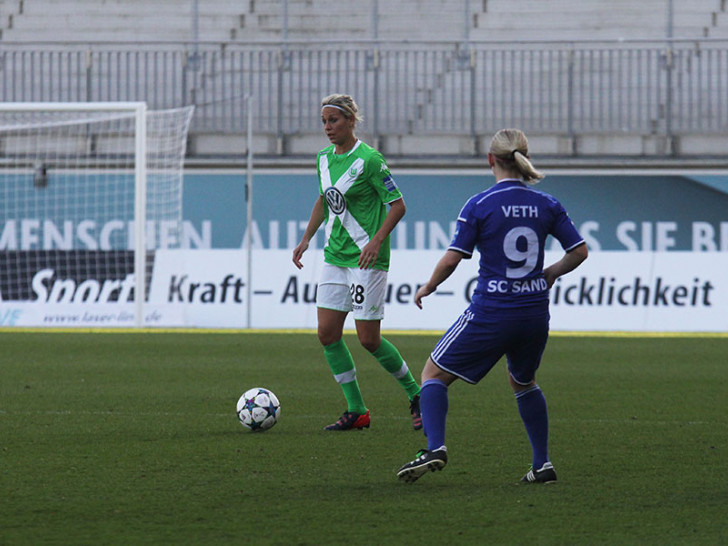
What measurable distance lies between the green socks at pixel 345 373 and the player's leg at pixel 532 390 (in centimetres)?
200

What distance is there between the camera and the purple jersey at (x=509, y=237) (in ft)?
16.1

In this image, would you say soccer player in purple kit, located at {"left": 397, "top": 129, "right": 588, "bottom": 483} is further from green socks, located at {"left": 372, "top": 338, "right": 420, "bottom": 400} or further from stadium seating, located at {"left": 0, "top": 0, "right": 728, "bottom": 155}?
stadium seating, located at {"left": 0, "top": 0, "right": 728, "bottom": 155}

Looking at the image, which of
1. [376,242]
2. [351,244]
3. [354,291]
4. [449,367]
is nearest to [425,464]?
[449,367]

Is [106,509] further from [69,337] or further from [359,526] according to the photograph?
[69,337]

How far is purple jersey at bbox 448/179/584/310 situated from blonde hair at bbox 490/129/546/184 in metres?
0.07

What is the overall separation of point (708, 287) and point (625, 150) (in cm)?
481

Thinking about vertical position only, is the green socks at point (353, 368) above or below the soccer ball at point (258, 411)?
above

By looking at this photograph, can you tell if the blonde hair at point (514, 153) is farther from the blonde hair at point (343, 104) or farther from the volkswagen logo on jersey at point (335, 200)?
the volkswagen logo on jersey at point (335, 200)

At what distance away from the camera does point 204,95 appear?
70.1 feet

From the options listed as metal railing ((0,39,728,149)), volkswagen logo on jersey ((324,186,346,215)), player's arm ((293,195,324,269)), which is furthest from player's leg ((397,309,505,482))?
metal railing ((0,39,728,149))

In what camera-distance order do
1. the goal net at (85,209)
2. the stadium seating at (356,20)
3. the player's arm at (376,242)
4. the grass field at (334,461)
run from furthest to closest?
the stadium seating at (356,20) < the goal net at (85,209) < the player's arm at (376,242) < the grass field at (334,461)

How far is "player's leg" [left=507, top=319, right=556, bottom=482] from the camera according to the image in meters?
4.99

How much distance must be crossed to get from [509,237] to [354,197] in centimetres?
227

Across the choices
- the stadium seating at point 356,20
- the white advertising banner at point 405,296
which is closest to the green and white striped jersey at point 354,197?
the white advertising banner at point 405,296
